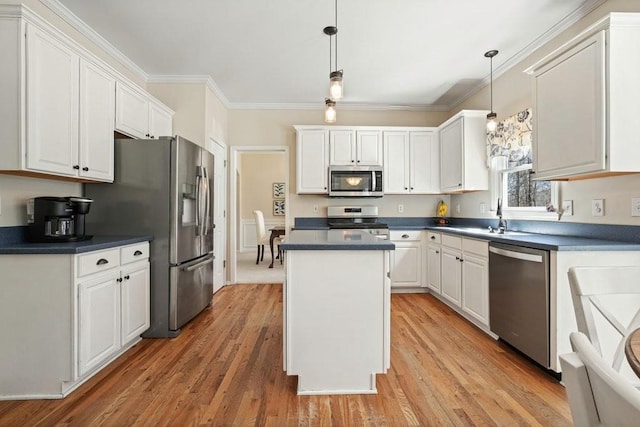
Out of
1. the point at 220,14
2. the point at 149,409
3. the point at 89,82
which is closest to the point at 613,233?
the point at 149,409

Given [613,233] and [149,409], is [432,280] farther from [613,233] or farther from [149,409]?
[149,409]

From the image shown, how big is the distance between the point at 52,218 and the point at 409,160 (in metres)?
3.91

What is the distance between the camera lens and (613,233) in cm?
222

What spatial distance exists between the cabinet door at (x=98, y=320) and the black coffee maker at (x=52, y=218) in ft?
1.29

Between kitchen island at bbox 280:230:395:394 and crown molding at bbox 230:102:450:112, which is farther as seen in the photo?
crown molding at bbox 230:102:450:112

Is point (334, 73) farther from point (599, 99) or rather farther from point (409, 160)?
point (409, 160)

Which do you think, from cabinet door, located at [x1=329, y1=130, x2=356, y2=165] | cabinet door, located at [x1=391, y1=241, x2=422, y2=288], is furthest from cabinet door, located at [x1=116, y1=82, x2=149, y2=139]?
cabinet door, located at [x1=391, y1=241, x2=422, y2=288]

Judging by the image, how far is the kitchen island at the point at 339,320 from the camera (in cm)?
192

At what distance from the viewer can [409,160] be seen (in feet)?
14.7

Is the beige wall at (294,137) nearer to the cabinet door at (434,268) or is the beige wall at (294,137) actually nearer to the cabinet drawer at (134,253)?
the cabinet door at (434,268)

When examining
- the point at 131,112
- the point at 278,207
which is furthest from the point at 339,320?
the point at 278,207

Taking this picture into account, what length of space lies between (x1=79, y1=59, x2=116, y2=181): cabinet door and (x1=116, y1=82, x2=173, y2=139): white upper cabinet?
0.34 feet

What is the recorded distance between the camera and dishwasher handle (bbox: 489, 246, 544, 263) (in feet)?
6.98

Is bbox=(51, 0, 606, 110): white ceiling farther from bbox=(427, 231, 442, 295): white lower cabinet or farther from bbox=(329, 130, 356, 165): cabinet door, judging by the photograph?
bbox=(427, 231, 442, 295): white lower cabinet
